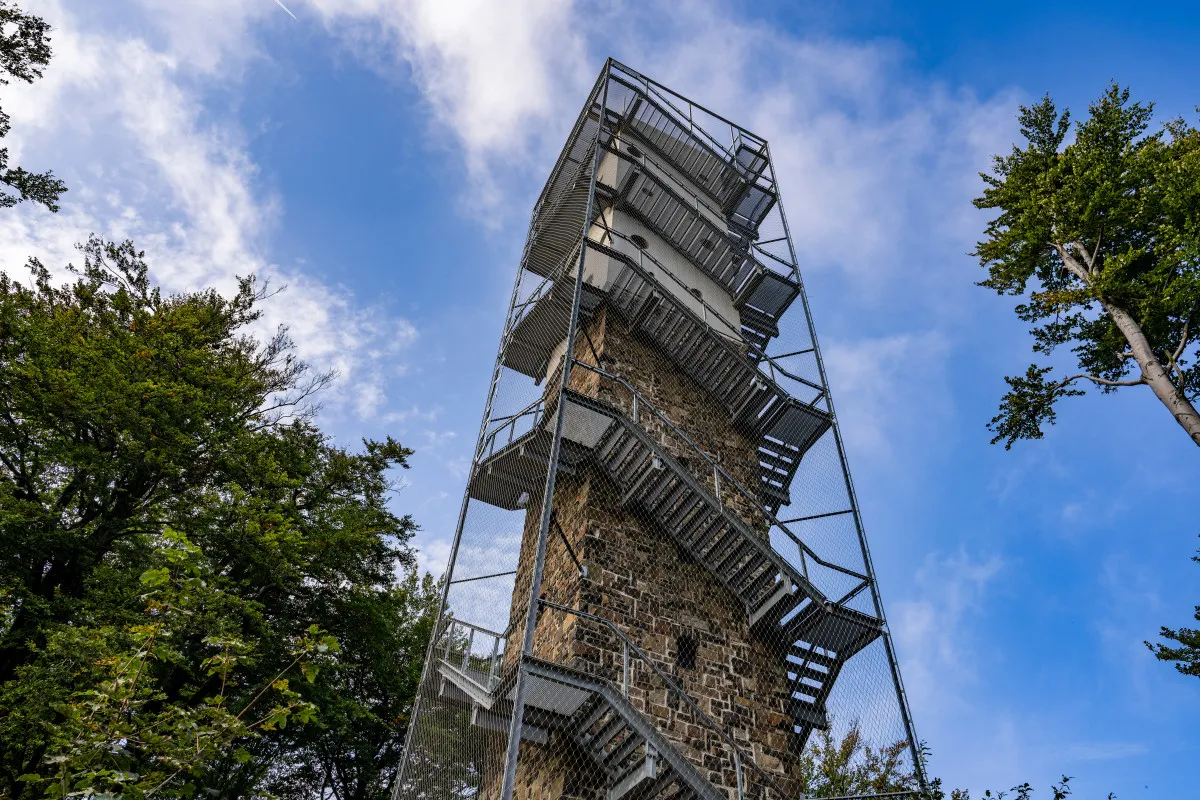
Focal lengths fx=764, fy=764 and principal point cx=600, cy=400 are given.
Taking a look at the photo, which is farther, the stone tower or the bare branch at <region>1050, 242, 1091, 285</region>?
the bare branch at <region>1050, 242, 1091, 285</region>

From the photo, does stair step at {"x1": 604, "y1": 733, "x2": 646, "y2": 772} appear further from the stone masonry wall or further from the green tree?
the green tree

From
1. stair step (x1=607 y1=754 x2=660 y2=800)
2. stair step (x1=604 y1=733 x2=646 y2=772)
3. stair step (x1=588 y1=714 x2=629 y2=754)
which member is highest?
stair step (x1=588 y1=714 x2=629 y2=754)

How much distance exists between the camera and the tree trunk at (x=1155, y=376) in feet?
30.0

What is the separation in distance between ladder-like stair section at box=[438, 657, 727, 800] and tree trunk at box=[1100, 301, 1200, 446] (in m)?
7.04

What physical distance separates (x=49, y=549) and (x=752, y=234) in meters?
13.3

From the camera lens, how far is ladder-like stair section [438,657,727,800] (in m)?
6.88

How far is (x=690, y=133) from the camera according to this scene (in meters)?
15.8

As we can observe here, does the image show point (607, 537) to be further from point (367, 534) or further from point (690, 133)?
point (690, 133)

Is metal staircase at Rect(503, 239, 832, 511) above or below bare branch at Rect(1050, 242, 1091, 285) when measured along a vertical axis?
below

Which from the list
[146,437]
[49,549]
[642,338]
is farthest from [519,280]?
[49,549]

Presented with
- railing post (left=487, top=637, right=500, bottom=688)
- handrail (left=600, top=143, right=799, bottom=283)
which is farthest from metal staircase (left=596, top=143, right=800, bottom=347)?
railing post (left=487, top=637, right=500, bottom=688)

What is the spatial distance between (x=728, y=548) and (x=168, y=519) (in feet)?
26.1

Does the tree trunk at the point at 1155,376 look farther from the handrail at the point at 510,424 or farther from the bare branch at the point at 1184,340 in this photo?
the handrail at the point at 510,424

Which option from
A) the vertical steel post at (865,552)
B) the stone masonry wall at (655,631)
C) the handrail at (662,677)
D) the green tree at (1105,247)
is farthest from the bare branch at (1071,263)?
Answer: the handrail at (662,677)
